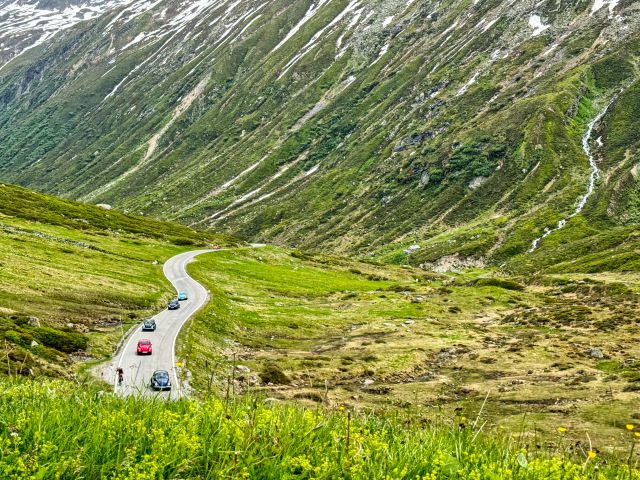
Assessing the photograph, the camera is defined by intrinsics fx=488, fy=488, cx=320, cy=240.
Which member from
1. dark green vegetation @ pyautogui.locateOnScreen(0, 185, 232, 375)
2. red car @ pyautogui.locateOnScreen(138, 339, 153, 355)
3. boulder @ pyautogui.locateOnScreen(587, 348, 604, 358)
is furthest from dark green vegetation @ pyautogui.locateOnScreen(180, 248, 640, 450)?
dark green vegetation @ pyautogui.locateOnScreen(0, 185, 232, 375)

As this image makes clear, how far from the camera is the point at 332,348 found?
208 feet

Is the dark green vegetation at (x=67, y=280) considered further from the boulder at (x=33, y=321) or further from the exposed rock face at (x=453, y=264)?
the exposed rock face at (x=453, y=264)

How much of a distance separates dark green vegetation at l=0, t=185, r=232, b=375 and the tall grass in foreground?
0.87 m

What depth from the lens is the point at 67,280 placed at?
240 ft

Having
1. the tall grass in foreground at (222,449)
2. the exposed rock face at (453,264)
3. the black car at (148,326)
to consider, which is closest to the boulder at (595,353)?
the black car at (148,326)

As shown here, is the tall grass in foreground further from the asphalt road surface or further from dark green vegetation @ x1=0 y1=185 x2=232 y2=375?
the asphalt road surface

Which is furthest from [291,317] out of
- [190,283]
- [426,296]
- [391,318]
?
[426,296]

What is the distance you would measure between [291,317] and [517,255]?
11153cm

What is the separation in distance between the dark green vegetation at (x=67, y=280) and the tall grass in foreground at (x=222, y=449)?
2.86 feet

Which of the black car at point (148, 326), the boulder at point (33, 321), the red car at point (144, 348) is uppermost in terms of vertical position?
the black car at point (148, 326)

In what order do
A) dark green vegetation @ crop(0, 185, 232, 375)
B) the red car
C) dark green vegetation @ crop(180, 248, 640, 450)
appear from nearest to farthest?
dark green vegetation @ crop(180, 248, 640, 450) → dark green vegetation @ crop(0, 185, 232, 375) → the red car

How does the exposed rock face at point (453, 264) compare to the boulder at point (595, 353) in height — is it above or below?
above

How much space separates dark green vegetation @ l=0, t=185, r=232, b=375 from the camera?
146ft

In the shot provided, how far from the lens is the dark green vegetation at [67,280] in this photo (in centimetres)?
4456
